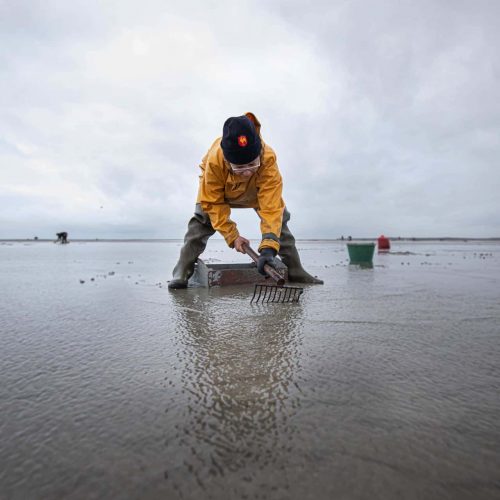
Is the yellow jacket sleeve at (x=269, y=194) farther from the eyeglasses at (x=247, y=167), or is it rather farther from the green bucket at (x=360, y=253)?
the green bucket at (x=360, y=253)

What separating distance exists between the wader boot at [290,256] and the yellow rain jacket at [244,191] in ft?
3.25

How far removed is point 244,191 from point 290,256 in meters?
1.47

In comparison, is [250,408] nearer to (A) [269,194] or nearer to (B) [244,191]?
(A) [269,194]

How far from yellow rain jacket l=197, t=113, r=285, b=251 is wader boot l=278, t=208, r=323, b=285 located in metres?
0.99

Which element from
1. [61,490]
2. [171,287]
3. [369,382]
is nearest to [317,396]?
[369,382]

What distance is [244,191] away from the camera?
3650 millimetres

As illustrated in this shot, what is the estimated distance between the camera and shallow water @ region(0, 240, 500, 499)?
2.75 ft

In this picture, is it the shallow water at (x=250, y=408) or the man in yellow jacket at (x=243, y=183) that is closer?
the shallow water at (x=250, y=408)

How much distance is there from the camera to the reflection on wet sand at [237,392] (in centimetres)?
92

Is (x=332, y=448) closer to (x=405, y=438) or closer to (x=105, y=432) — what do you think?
(x=405, y=438)

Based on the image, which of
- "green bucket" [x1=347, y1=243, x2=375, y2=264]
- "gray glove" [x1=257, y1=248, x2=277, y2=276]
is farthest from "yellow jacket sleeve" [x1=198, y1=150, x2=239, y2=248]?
"green bucket" [x1=347, y1=243, x2=375, y2=264]

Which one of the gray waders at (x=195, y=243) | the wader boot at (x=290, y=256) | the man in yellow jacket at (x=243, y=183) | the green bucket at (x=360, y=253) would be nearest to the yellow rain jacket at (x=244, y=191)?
the man in yellow jacket at (x=243, y=183)

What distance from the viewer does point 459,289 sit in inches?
162

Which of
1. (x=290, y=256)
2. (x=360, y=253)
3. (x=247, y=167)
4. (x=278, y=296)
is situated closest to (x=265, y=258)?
(x=278, y=296)
